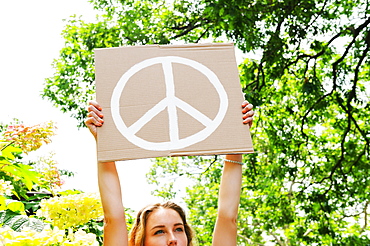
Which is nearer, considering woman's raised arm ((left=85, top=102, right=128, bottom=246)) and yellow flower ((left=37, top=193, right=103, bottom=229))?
woman's raised arm ((left=85, top=102, right=128, bottom=246))

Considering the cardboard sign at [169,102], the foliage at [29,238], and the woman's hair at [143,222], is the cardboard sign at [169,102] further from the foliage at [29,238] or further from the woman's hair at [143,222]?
the woman's hair at [143,222]

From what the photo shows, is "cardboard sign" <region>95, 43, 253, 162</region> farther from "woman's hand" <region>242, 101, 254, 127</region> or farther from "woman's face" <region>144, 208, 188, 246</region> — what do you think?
"woman's face" <region>144, 208, 188, 246</region>

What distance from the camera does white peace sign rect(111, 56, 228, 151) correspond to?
4.14 ft

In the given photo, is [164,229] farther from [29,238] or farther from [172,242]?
[29,238]

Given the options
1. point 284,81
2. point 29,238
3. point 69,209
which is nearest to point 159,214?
point 69,209

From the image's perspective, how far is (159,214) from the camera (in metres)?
1.50

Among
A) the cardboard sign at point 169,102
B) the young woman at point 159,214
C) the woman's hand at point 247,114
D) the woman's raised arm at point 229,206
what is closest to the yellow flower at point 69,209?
the young woman at point 159,214

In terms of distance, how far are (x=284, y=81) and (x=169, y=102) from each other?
472 cm

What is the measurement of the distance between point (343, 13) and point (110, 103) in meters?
4.50

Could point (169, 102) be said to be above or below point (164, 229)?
above

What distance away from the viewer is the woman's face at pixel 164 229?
4.54ft

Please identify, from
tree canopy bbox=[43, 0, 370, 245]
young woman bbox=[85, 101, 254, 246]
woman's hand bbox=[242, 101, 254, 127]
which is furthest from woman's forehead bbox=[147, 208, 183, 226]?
tree canopy bbox=[43, 0, 370, 245]

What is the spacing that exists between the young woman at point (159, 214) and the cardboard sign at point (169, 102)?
52 millimetres

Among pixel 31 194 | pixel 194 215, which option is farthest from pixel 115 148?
pixel 194 215
